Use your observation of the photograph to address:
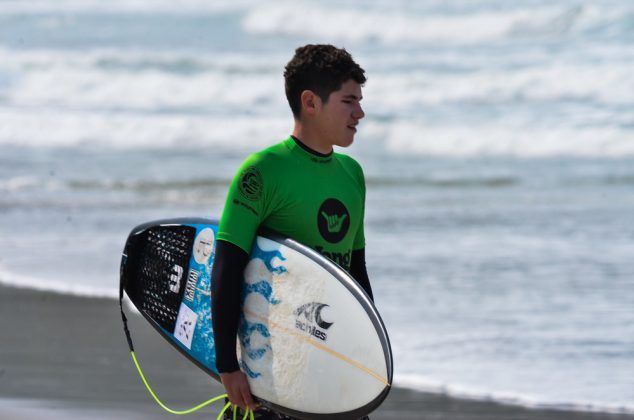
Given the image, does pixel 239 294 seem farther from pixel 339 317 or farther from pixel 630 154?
pixel 630 154

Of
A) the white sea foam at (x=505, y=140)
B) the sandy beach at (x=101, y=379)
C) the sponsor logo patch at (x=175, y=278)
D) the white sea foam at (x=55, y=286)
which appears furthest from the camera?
the white sea foam at (x=505, y=140)

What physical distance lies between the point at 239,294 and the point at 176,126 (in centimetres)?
1450

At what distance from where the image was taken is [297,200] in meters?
2.54

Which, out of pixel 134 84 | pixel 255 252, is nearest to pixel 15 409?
pixel 255 252

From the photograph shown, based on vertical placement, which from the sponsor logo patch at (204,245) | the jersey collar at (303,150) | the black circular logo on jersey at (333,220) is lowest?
the sponsor logo patch at (204,245)

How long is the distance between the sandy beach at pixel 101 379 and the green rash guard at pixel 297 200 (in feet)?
6.75

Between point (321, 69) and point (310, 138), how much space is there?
0.16 meters

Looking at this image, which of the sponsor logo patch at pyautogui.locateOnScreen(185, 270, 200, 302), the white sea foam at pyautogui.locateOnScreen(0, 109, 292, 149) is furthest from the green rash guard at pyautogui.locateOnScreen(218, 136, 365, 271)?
the white sea foam at pyautogui.locateOnScreen(0, 109, 292, 149)

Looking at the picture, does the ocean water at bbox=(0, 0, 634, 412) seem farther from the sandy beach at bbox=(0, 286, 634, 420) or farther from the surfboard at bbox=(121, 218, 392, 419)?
the surfboard at bbox=(121, 218, 392, 419)

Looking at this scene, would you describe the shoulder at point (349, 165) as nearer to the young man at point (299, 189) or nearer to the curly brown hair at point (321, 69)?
the young man at point (299, 189)

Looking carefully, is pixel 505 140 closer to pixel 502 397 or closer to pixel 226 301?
pixel 502 397

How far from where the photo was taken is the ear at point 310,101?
256cm

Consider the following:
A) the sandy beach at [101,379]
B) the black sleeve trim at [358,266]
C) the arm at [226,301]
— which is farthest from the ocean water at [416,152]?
the arm at [226,301]

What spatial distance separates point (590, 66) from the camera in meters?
18.9
